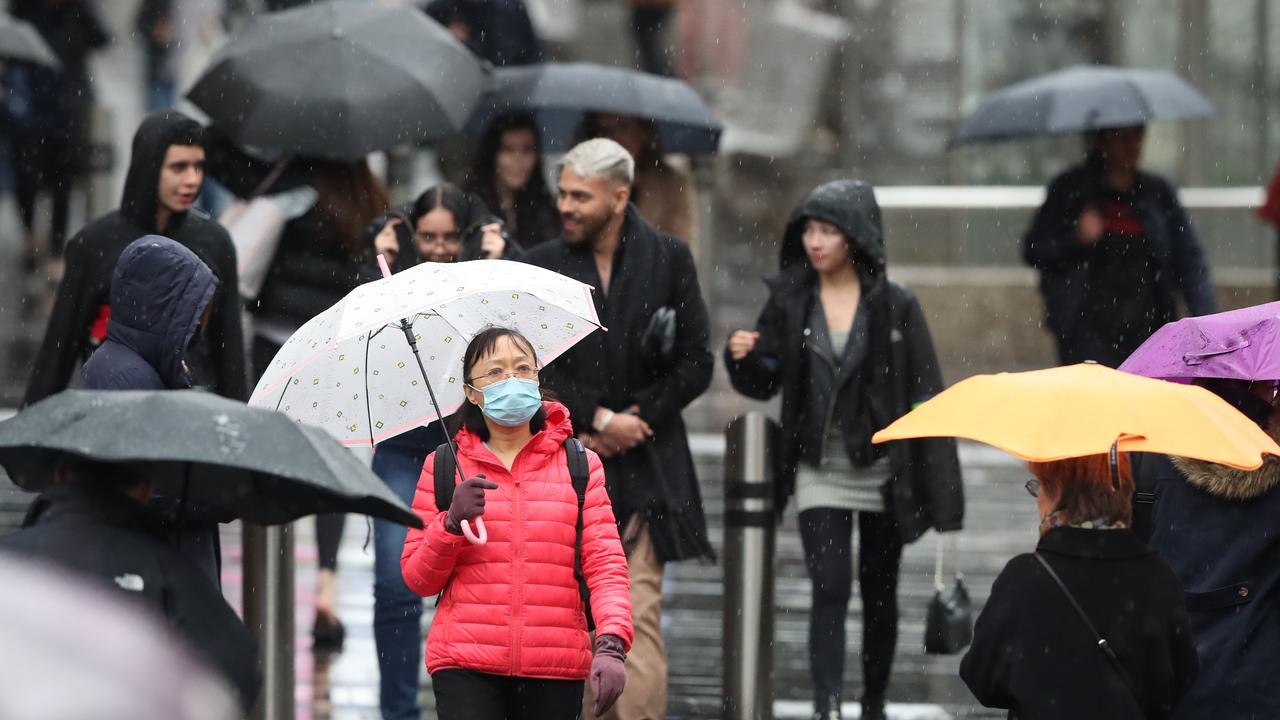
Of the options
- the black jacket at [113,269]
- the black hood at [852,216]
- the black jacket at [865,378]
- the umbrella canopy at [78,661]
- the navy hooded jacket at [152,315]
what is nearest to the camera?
the umbrella canopy at [78,661]

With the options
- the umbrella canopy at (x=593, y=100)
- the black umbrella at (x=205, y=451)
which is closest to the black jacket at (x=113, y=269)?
the umbrella canopy at (x=593, y=100)

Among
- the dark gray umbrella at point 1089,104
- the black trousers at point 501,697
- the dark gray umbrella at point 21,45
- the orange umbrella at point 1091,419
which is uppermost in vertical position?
the dark gray umbrella at point 21,45

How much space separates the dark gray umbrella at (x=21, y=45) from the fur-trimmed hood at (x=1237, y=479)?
407 inches

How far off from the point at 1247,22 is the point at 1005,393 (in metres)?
13.6

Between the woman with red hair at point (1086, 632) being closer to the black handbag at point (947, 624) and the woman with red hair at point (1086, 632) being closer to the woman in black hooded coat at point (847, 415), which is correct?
the black handbag at point (947, 624)

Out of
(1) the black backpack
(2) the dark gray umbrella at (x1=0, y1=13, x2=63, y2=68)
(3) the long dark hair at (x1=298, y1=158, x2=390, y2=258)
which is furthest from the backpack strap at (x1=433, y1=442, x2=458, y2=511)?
(2) the dark gray umbrella at (x1=0, y1=13, x2=63, y2=68)

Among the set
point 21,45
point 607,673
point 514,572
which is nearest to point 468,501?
point 514,572

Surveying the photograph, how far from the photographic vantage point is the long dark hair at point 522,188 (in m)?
8.88

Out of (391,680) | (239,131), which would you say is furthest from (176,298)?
(239,131)

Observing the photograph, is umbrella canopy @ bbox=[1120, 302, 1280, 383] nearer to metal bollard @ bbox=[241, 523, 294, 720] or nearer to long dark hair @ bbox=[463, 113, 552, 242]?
metal bollard @ bbox=[241, 523, 294, 720]

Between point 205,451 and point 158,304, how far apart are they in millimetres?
1549

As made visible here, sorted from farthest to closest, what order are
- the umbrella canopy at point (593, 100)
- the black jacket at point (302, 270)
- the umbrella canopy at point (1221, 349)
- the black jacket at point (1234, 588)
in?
the umbrella canopy at point (593, 100), the black jacket at point (302, 270), the umbrella canopy at point (1221, 349), the black jacket at point (1234, 588)

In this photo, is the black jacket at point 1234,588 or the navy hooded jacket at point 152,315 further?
the navy hooded jacket at point 152,315

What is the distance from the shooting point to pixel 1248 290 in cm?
1742
